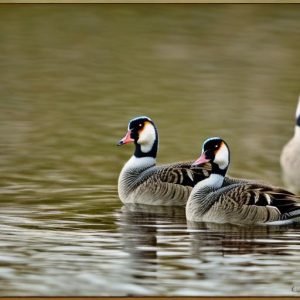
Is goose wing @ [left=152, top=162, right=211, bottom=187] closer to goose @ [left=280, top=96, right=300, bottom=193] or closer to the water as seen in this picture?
the water

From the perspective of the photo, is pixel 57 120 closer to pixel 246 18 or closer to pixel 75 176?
pixel 75 176

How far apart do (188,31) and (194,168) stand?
1.93 feet

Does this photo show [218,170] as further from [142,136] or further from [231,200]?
[142,136]

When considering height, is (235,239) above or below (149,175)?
below

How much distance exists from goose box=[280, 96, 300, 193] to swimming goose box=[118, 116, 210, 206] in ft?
1.12

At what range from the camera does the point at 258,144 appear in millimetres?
6832

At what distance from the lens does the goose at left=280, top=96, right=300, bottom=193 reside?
679cm

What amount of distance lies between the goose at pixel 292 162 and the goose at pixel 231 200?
0.08 metres

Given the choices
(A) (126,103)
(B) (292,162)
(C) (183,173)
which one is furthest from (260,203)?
(A) (126,103)

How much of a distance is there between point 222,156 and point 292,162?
0.97ft

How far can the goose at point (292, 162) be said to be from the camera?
679 cm

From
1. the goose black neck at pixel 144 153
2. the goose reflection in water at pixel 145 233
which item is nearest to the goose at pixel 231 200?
the goose reflection in water at pixel 145 233

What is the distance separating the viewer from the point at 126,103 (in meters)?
6.88

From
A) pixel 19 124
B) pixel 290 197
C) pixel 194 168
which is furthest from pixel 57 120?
pixel 290 197
